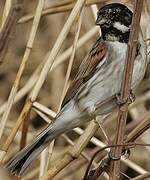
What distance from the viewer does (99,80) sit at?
2494mm

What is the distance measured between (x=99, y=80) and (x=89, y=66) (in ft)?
0.29

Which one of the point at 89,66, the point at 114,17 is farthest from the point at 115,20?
the point at 89,66

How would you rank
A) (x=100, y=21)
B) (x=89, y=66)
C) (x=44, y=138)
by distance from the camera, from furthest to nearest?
1. (x=89, y=66)
2. (x=44, y=138)
3. (x=100, y=21)

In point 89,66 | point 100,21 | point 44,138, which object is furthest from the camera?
point 89,66

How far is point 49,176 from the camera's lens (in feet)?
6.52

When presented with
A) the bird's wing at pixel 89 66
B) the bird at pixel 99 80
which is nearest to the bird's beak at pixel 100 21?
the bird at pixel 99 80

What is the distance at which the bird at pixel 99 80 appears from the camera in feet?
7.52

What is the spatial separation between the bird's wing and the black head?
0.07 metres

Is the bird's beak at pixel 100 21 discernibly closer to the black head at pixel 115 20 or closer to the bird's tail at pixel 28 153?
the black head at pixel 115 20

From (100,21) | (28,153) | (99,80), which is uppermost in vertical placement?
(100,21)

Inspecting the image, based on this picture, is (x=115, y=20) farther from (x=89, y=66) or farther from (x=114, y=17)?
(x=89, y=66)

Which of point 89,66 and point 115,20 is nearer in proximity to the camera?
point 115,20

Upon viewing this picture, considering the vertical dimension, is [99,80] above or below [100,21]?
below

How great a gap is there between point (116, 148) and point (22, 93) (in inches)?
42.3
